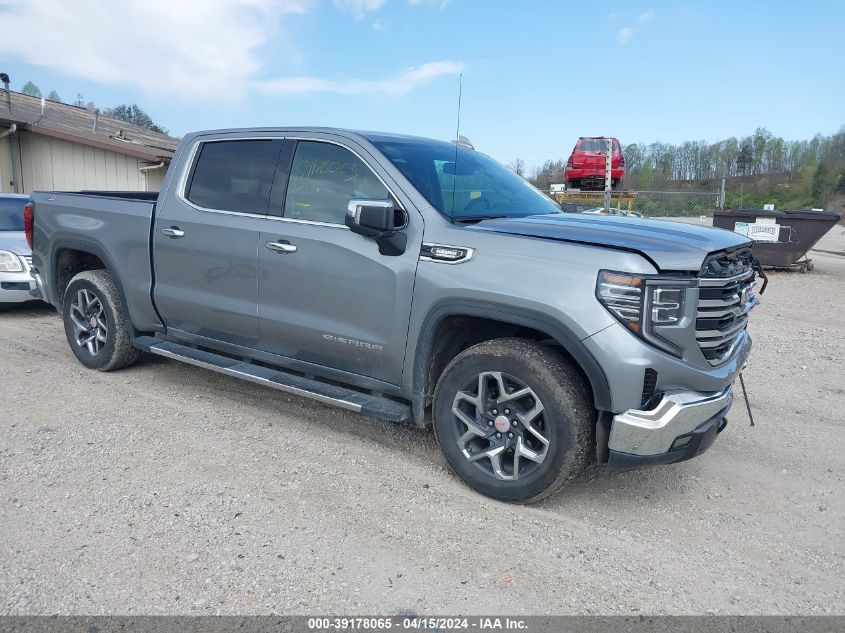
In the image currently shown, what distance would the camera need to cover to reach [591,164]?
20.7 m

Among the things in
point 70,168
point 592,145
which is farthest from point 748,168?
point 70,168

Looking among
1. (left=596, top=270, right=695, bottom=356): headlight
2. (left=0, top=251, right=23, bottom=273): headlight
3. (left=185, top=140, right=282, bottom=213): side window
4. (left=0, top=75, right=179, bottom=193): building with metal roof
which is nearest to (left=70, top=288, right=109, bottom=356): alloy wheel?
(left=185, top=140, right=282, bottom=213): side window

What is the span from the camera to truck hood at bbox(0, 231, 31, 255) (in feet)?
27.7

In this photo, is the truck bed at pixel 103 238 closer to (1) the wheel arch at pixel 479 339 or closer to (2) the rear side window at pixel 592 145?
(1) the wheel arch at pixel 479 339

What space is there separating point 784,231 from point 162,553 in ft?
48.0

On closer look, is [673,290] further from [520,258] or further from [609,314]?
[520,258]

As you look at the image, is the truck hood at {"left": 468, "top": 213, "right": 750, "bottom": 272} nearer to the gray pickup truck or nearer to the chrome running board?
the gray pickup truck

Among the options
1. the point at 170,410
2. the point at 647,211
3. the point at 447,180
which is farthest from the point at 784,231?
the point at 170,410

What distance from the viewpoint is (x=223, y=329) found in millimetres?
4980

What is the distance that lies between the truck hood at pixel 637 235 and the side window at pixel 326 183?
81 cm

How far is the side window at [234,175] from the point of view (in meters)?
4.75

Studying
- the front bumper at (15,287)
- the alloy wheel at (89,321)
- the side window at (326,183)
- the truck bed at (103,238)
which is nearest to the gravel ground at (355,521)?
the alloy wheel at (89,321)

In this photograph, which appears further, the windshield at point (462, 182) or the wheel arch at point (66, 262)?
the wheel arch at point (66, 262)

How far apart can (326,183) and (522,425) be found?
6.51 ft
